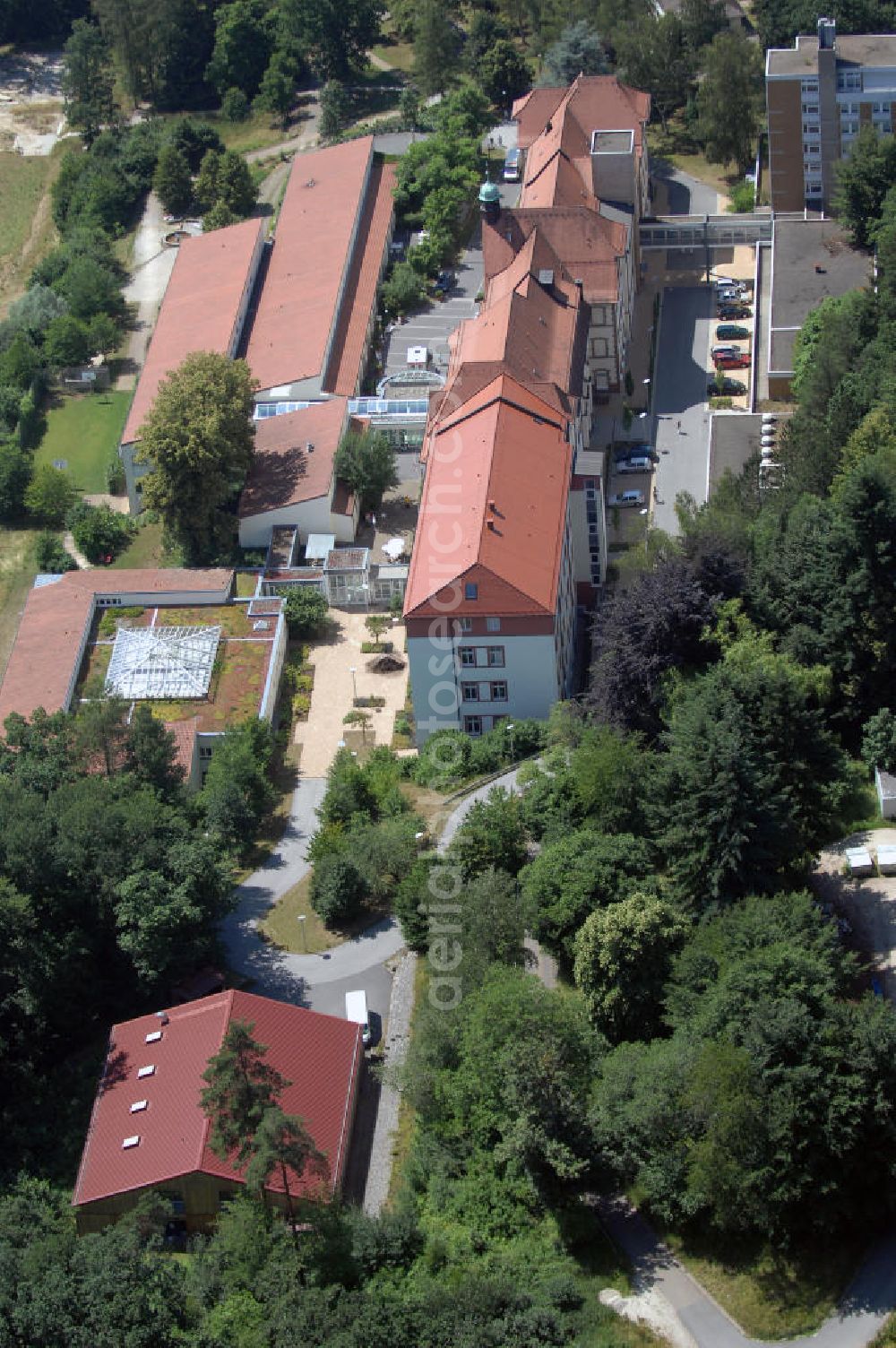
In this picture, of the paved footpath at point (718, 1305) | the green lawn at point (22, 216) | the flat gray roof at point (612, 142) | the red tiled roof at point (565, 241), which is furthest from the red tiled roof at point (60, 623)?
the paved footpath at point (718, 1305)

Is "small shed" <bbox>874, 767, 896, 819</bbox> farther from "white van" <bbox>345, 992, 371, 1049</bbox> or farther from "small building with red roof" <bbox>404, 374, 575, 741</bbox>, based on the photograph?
"white van" <bbox>345, 992, 371, 1049</bbox>

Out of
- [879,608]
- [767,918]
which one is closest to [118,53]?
[879,608]

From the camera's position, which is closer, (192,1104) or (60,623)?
(192,1104)

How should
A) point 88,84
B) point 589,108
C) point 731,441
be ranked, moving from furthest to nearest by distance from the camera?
point 88,84 < point 589,108 < point 731,441

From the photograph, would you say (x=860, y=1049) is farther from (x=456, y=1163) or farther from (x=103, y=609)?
(x=103, y=609)

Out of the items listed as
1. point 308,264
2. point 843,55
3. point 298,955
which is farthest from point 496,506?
point 843,55

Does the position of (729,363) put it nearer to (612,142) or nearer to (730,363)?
(730,363)

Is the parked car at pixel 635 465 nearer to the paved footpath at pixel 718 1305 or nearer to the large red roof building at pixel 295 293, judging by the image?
the large red roof building at pixel 295 293
